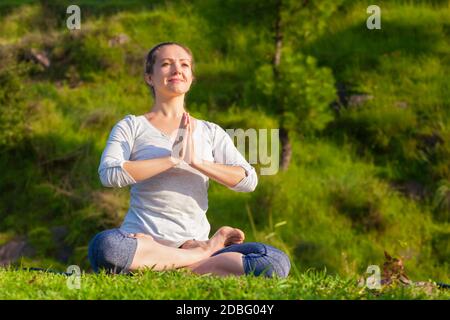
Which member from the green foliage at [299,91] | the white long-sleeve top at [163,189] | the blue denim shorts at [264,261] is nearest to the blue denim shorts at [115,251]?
the white long-sleeve top at [163,189]

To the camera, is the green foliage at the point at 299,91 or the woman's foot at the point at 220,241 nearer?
the woman's foot at the point at 220,241

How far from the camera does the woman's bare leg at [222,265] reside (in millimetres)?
4934

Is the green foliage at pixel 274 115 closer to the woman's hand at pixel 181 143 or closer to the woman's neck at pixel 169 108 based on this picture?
the woman's neck at pixel 169 108

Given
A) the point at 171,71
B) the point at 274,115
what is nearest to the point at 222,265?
the point at 171,71

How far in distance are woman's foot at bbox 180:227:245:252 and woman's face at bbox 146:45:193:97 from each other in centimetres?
92

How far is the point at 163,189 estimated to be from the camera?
5.23m

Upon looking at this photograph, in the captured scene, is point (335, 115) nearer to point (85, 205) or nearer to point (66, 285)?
point (85, 205)

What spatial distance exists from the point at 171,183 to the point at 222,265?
617 mm

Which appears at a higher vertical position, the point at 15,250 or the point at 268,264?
the point at 268,264

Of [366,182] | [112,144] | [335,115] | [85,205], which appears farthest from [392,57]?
[112,144]

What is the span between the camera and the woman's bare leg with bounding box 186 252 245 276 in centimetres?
493

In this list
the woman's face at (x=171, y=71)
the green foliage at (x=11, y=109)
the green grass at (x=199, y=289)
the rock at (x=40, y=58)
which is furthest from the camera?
the rock at (x=40, y=58)

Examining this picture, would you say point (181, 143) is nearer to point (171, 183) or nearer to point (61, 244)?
point (171, 183)

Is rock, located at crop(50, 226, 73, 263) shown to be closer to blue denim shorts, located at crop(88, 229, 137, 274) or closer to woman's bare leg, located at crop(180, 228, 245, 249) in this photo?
woman's bare leg, located at crop(180, 228, 245, 249)
